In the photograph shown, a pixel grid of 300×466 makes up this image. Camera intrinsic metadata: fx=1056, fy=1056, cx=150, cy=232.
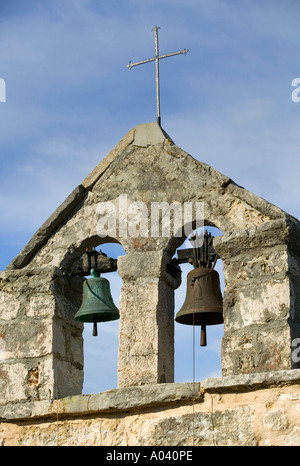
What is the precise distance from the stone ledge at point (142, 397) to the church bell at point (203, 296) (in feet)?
1.65

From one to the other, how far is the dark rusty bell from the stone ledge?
542 mm

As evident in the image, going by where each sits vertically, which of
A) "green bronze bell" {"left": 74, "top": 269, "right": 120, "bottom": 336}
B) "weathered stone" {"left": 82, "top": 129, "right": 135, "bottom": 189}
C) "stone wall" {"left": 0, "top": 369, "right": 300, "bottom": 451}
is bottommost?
"stone wall" {"left": 0, "top": 369, "right": 300, "bottom": 451}

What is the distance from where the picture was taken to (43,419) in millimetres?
7926

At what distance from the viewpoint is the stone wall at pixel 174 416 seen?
7.16 metres

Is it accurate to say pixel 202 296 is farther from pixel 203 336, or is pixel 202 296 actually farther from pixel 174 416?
pixel 174 416

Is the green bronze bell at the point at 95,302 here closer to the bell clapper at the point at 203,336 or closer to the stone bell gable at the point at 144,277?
the stone bell gable at the point at 144,277

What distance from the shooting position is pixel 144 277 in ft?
26.3

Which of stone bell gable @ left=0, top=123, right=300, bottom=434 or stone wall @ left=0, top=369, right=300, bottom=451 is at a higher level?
stone bell gable @ left=0, top=123, right=300, bottom=434

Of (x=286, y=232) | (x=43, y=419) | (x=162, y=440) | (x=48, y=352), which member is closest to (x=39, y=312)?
(x=48, y=352)

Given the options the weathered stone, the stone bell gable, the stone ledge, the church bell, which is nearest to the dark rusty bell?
the church bell

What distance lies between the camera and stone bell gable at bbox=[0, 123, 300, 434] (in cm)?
752

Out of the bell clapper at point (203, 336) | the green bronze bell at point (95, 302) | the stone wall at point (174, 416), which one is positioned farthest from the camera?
the green bronze bell at point (95, 302)

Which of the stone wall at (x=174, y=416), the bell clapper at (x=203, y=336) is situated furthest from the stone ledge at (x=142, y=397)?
the bell clapper at (x=203, y=336)

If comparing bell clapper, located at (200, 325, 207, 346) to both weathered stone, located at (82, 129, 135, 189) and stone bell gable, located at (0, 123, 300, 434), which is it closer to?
stone bell gable, located at (0, 123, 300, 434)
